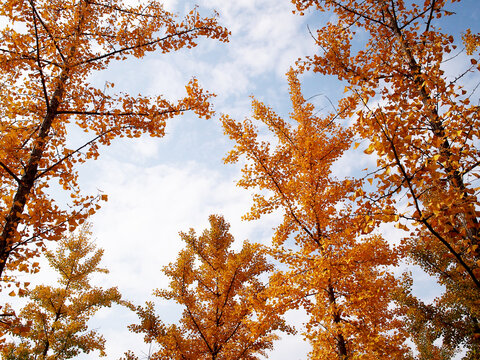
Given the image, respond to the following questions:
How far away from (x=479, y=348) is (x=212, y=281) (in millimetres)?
9976

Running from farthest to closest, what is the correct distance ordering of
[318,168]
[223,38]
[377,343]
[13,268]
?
[318,168] → [223,38] → [377,343] → [13,268]

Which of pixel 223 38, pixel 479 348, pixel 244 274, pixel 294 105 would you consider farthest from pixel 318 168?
pixel 479 348

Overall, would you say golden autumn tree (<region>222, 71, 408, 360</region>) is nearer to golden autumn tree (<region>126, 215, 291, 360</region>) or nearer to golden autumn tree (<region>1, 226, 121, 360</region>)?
golden autumn tree (<region>126, 215, 291, 360</region>)

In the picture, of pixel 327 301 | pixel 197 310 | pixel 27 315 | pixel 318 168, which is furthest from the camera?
pixel 27 315

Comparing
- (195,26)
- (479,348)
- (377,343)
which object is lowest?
(479,348)

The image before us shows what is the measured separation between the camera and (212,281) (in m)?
8.38

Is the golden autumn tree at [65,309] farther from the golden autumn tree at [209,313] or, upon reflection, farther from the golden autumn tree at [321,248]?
the golden autumn tree at [321,248]

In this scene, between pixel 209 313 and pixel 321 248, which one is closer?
pixel 321 248

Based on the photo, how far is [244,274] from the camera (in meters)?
8.82

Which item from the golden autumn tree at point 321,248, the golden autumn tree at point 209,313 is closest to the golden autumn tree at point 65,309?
the golden autumn tree at point 209,313

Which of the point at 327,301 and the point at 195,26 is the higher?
the point at 195,26

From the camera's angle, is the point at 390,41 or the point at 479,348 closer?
the point at 390,41

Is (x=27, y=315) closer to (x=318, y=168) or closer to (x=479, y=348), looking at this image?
(x=318, y=168)

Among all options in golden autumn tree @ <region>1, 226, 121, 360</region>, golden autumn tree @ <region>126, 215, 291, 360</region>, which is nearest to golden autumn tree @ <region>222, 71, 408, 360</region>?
golden autumn tree @ <region>126, 215, 291, 360</region>
